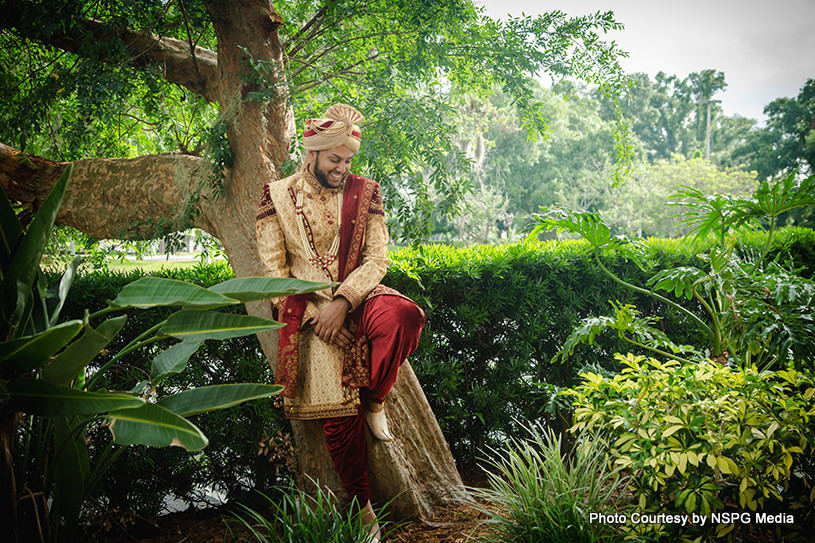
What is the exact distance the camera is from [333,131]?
101 inches

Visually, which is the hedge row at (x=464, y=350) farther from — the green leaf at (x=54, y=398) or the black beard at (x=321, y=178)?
the green leaf at (x=54, y=398)

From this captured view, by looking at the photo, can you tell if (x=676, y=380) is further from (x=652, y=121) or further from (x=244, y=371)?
(x=652, y=121)

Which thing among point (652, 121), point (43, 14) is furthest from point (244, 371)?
point (652, 121)

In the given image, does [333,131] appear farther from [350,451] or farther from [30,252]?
[350,451]

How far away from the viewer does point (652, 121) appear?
38469 mm

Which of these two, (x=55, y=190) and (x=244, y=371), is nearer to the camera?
(x=55, y=190)

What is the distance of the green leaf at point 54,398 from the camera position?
140cm

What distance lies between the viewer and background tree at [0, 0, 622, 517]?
3311mm


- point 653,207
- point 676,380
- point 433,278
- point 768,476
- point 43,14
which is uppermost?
point 653,207

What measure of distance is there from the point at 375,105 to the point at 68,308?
2629 millimetres

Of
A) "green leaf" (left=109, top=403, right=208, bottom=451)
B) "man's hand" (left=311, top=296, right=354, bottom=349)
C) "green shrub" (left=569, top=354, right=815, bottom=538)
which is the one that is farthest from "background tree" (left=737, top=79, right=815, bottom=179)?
"green leaf" (left=109, top=403, right=208, bottom=451)

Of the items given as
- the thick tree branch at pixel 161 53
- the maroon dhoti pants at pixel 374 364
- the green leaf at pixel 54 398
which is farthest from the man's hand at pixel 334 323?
the thick tree branch at pixel 161 53

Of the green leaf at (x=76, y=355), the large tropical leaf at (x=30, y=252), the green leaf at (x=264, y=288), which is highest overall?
the large tropical leaf at (x=30, y=252)

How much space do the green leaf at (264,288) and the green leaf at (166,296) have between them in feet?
0.18
